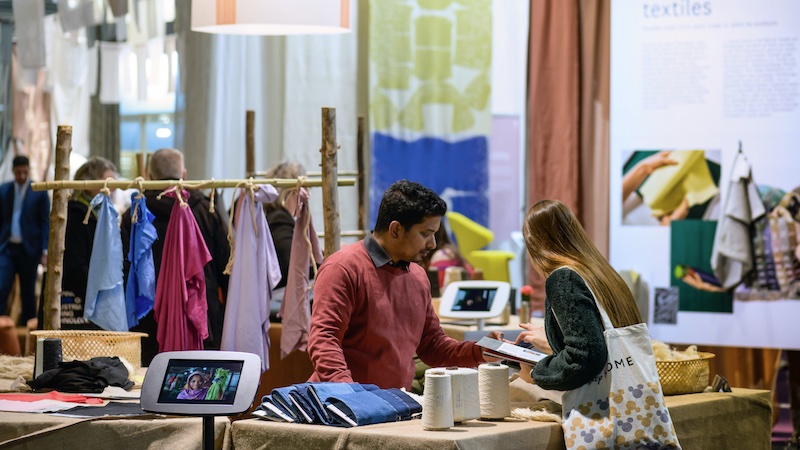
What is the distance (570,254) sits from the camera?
3.28m

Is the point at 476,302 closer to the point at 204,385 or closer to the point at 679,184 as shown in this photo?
the point at 679,184

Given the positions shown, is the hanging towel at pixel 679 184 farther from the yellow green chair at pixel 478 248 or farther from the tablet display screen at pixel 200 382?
the tablet display screen at pixel 200 382

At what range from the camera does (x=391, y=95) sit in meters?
8.26

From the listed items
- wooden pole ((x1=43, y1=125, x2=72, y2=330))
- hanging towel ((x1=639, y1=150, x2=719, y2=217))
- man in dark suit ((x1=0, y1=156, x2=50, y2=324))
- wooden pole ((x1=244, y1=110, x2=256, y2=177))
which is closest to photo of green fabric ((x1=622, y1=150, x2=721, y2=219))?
hanging towel ((x1=639, y1=150, x2=719, y2=217))

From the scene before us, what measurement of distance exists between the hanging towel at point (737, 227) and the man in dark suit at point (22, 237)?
4854 mm

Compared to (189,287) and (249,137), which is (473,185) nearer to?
(249,137)

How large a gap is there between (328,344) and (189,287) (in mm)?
1391

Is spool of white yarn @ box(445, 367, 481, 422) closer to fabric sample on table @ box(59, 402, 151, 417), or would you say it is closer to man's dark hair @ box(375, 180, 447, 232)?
man's dark hair @ box(375, 180, 447, 232)

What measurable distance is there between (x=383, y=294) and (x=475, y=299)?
224 centimetres

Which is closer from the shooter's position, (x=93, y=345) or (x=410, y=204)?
(x=410, y=204)

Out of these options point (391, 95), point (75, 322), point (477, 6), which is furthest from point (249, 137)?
point (75, 322)

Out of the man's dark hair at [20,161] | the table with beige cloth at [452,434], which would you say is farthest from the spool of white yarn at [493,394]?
the man's dark hair at [20,161]

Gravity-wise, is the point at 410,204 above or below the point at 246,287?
above

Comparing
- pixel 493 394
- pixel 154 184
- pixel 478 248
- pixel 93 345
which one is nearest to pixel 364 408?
pixel 493 394
